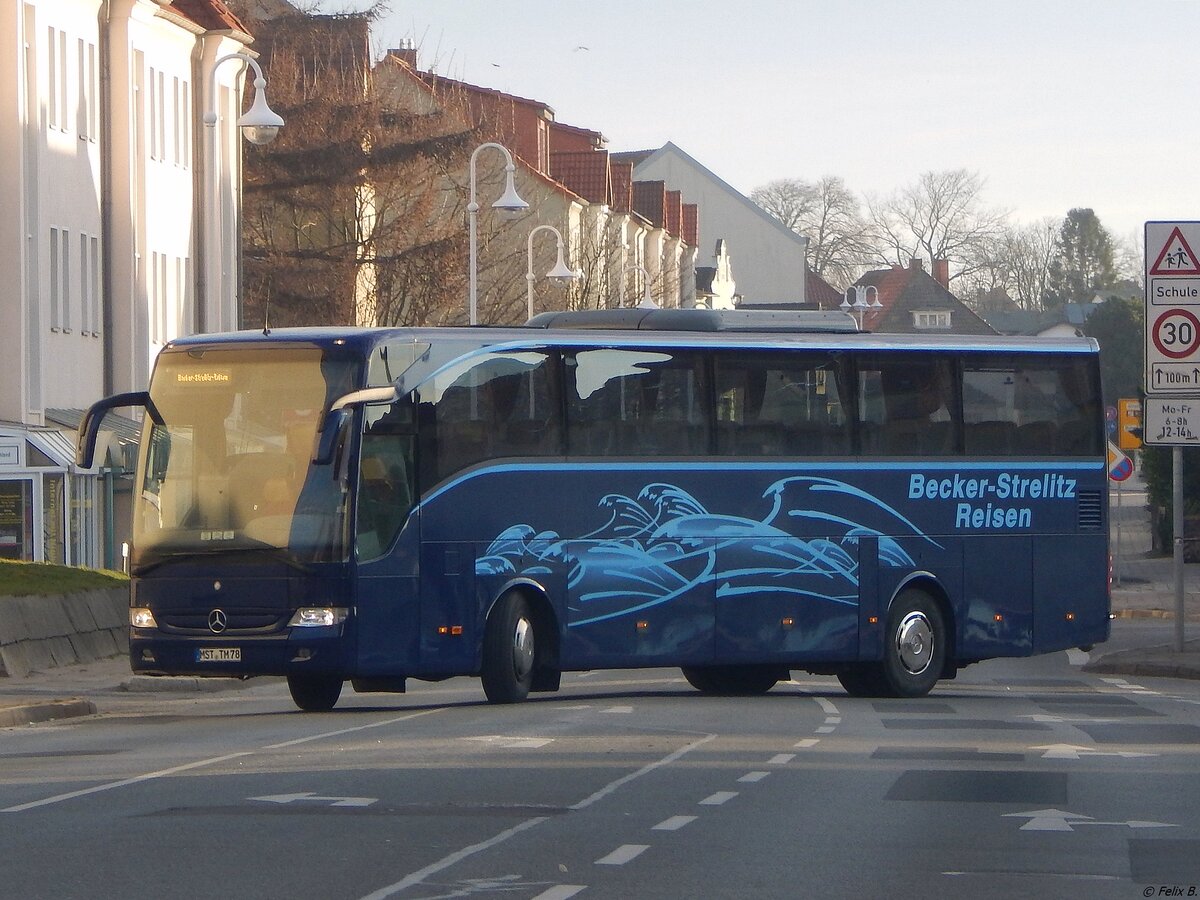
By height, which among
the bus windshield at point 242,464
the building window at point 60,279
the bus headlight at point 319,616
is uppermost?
the building window at point 60,279

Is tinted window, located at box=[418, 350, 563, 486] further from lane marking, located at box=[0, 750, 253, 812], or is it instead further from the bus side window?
lane marking, located at box=[0, 750, 253, 812]

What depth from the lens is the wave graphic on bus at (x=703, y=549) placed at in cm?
2045

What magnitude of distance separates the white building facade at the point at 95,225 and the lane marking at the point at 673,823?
23.7 meters

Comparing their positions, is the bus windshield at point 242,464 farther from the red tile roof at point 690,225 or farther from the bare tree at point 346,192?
the red tile roof at point 690,225

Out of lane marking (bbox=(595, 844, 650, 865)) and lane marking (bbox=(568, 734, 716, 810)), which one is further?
lane marking (bbox=(568, 734, 716, 810))

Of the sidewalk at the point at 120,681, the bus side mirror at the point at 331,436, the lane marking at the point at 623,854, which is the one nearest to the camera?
the lane marking at the point at 623,854

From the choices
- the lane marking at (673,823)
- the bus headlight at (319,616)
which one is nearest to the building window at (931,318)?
the bus headlight at (319,616)

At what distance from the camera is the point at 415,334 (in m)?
19.4

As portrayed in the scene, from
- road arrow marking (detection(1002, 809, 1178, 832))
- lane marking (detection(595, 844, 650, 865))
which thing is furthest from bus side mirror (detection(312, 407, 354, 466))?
lane marking (detection(595, 844, 650, 865))

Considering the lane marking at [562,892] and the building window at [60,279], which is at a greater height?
the building window at [60,279]

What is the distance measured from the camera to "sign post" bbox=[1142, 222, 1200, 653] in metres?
26.5

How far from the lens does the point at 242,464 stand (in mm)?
18688

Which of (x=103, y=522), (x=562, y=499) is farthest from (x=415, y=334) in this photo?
(x=103, y=522)

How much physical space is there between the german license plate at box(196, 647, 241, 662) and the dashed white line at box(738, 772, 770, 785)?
5942mm
